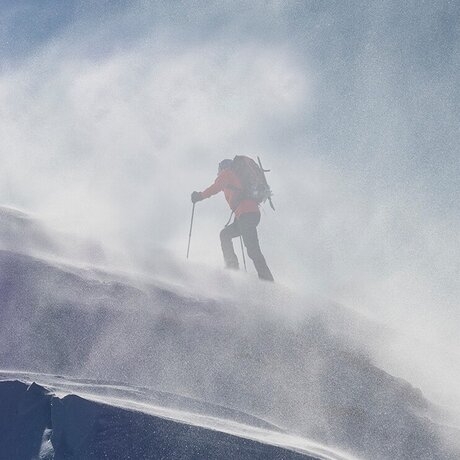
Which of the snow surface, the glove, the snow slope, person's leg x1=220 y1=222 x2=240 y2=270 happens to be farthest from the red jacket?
the snow surface

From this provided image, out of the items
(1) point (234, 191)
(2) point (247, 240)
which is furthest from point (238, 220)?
(1) point (234, 191)

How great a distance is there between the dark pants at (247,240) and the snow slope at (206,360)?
330 cm

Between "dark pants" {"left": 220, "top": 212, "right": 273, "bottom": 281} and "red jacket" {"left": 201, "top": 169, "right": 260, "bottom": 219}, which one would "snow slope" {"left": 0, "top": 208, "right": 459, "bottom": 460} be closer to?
"dark pants" {"left": 220, "top": 212, "right": 273, "bottom": 281}

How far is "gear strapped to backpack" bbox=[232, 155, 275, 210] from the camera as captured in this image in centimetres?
1758

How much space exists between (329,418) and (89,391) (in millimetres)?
4507

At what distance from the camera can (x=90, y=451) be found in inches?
257

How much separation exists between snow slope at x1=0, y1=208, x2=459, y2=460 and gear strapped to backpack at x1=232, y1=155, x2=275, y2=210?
4484 millimetres

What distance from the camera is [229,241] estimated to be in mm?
17922

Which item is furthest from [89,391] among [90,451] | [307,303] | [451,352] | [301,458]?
[451,352]

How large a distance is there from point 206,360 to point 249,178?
8.20 m

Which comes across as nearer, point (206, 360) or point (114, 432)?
point (114, 432)

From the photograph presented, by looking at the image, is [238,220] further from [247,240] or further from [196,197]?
[196,197]

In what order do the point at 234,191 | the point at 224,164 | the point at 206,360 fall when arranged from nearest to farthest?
the point at 206,360, the point at 234,191, the point at 224,164

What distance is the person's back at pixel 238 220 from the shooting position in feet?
57.5
